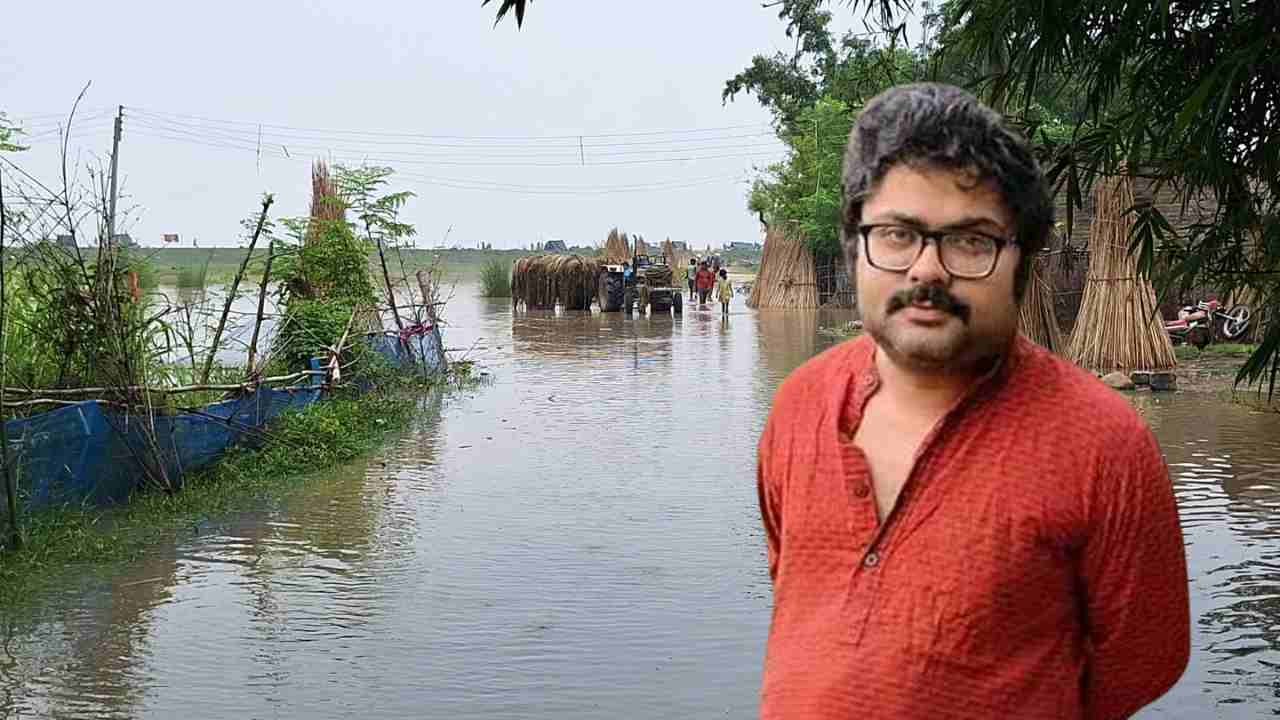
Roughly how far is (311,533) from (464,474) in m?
2.34

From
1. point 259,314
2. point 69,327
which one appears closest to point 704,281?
point 259,314

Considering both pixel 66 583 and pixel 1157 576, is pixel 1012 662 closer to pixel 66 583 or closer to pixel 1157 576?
pixel 1157 576

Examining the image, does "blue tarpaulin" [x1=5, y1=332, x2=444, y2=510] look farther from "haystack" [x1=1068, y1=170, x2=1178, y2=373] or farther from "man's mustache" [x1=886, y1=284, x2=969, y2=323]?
"haystack" [x1=1068, y1=170, x2=1178, y2=373]

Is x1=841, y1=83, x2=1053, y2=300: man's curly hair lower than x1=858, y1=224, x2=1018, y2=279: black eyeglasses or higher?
higher

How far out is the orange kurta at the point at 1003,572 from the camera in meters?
1.83

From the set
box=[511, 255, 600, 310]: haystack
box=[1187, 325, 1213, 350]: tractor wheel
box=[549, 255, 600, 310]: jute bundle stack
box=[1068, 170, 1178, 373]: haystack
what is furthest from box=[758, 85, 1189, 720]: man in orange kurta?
box=[549, 255, 600, 310]: jute bundle stack

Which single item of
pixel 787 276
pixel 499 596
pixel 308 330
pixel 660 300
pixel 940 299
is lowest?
pixel 499 596

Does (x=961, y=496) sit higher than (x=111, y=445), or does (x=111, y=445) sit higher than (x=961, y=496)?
(x=961, y=496)

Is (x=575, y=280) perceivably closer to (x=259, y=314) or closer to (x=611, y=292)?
(x=611, y=292)

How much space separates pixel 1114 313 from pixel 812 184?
2253cm

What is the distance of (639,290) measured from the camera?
3791cm

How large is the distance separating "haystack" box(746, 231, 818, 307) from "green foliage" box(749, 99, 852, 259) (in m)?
0.40

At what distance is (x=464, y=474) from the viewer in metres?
11.1

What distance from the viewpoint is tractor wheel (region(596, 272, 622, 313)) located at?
126ft
